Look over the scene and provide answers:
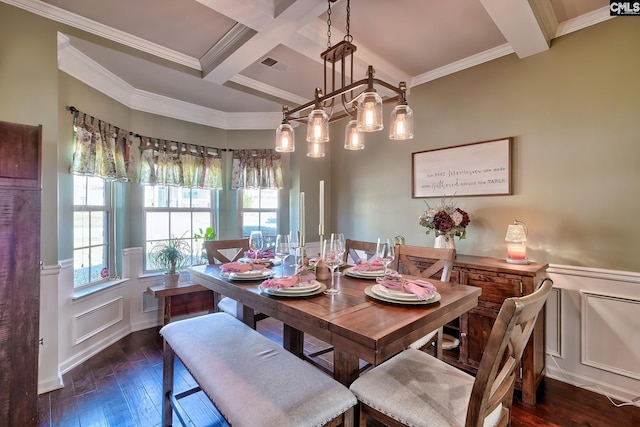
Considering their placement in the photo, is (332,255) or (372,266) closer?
(332,255)

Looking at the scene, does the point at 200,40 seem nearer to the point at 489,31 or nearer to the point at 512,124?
the point at 489,31

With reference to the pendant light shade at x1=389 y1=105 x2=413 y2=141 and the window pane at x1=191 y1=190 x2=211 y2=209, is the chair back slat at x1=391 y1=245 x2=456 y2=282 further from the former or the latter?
the window pane at x1=191 y1=190 x2=211 y2=209

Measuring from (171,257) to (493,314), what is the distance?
3153 millimetres

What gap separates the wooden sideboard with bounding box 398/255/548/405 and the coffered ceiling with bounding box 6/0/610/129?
1.74 m

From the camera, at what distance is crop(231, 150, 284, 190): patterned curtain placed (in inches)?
155

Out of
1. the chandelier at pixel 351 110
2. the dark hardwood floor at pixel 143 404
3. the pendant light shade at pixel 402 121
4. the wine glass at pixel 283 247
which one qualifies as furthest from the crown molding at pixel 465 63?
the dark hardwood floor at pixel 143 404

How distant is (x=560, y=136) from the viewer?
7.69 feet

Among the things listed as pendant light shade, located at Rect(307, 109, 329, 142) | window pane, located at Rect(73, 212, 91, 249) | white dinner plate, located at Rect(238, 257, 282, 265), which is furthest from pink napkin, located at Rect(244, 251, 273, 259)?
window pane, located at Rect(73, 212, 91, 249)

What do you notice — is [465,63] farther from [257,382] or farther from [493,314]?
[257,382]

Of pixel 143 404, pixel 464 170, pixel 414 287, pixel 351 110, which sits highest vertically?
pixel 351 110

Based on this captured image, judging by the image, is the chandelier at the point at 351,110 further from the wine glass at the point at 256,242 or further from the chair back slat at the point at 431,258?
the chair back slat at the point at 431,258

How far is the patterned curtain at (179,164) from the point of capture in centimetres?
334

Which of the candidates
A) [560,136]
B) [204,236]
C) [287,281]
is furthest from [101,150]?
[560,136]

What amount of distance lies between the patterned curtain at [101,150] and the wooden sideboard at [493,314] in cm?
330
